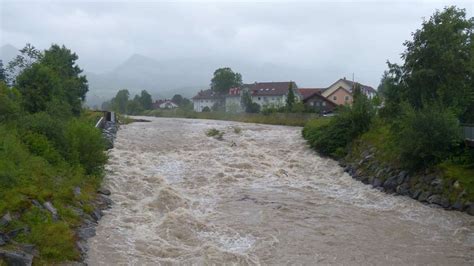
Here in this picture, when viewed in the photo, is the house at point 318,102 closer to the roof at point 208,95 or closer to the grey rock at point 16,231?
the roof at point 208,95

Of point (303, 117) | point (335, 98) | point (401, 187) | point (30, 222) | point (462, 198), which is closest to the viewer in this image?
point (30, 222)

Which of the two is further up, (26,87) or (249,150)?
(26,87)

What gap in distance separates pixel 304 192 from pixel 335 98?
236 feet

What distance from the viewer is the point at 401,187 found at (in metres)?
21.2

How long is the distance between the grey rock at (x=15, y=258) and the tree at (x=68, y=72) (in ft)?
95.6

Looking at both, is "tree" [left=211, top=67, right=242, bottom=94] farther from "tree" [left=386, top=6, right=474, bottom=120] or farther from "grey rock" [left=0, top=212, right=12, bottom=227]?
"grey rock" [left=0, top=212, right=12, bottom=227]

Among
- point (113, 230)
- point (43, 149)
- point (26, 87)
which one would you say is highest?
point (26, 87)

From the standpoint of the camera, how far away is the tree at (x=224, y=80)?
124 meters

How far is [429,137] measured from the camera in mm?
21094

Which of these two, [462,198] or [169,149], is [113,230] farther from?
[169,149]

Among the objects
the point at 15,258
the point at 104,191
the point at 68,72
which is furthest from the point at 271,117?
the point at 15,258

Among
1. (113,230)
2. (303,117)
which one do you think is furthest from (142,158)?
(303,117)

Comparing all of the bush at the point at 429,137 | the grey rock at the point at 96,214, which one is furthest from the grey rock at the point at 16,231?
the bush at the point at 429,137

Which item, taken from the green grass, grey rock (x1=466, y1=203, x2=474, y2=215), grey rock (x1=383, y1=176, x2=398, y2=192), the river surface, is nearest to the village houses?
the river surface
